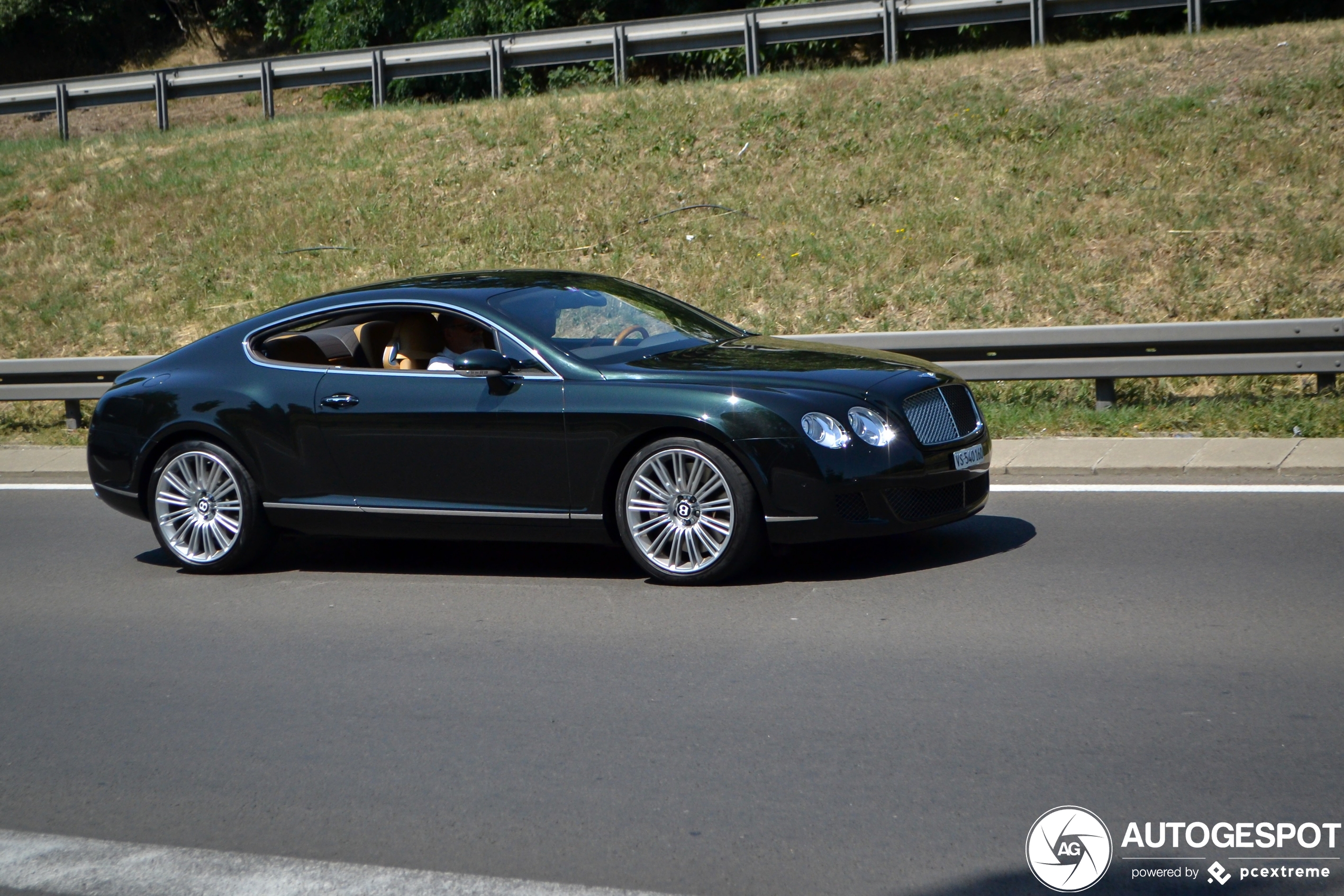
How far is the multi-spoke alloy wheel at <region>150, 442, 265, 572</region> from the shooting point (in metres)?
7.46

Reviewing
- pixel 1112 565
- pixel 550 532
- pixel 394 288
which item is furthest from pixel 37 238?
pixel 1112 565

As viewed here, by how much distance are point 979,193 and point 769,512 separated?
10.1 metres

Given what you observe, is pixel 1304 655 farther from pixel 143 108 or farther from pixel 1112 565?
pixel 143 108

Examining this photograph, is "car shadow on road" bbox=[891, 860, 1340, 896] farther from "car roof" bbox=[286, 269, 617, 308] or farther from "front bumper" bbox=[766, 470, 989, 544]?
"car roof" bbox=[286, 269, 617, 308]

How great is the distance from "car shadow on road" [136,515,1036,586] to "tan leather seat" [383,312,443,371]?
3.71ft

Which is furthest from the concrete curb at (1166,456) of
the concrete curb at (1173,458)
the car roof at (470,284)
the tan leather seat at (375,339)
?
the tan leather seat at (375,339)

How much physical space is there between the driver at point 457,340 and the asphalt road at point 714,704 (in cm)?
112

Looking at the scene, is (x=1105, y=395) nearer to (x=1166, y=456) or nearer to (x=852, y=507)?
(x=1166, y=456)

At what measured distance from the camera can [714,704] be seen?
4957mm

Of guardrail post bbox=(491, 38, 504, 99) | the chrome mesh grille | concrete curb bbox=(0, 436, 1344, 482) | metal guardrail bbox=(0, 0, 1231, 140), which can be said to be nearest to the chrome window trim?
the chrome mesh grille

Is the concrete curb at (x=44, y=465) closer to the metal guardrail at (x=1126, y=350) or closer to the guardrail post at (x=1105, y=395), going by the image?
the metal guardrail at (x=1126, y=350)

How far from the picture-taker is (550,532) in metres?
6.76

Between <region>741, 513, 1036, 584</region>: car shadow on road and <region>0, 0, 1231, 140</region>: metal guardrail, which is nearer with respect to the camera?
<region>741, 513, 1036, 584</region>: car shadow on road

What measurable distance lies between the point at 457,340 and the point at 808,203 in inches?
372
